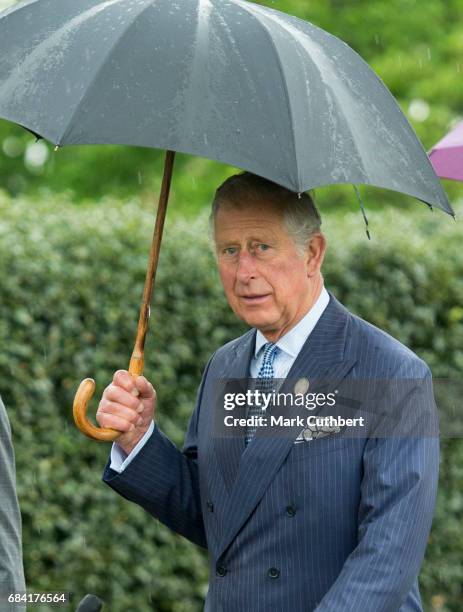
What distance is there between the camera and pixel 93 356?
6.15m

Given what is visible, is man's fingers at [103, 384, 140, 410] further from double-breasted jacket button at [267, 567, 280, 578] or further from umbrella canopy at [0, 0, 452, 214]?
umbrella canopy at [0, 0, 452, 214]

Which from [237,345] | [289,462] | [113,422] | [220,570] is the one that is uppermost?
[237,345]

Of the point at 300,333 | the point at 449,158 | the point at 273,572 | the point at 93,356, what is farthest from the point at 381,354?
the point at 93,356

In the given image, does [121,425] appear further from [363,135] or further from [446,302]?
[446,302]

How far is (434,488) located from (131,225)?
132 inches

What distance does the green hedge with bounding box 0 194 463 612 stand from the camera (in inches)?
235

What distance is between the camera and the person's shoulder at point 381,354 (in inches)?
132

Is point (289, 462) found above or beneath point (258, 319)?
beneath

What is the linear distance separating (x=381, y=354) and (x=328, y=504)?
434mm

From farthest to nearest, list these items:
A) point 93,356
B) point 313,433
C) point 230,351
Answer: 1. point 93,356
2. point 230,351
3. point 313,433

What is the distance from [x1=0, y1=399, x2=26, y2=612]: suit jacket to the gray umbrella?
0.24 meters

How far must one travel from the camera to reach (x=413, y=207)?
13312mm

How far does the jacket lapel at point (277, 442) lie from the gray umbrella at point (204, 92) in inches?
14.5

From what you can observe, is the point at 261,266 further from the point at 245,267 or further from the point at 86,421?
the point at 86,421
